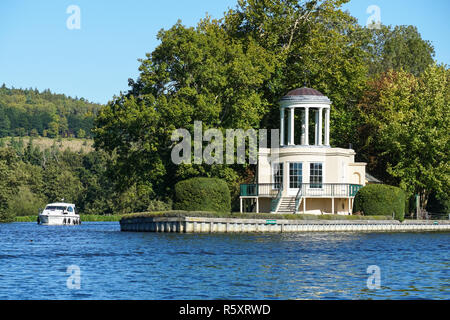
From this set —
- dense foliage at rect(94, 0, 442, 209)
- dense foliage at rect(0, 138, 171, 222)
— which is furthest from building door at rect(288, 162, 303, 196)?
dense foliage at rect(0, 138, 171, 222)

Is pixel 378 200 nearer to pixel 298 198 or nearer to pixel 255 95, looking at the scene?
pixel 298 198

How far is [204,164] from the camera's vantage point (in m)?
59.1

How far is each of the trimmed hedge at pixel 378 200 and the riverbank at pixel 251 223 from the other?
1.24 metres

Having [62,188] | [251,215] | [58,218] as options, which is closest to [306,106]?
[251,215]

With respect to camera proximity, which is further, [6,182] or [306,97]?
[6,182]

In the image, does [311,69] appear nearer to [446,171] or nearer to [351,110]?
[351,110]

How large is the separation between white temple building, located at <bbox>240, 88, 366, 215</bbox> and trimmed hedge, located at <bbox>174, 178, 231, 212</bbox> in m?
6.64

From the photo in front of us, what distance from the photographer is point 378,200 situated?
6000 cm

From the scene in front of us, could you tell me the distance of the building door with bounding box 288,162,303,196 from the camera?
61.6 m

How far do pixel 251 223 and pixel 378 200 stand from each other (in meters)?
11.5

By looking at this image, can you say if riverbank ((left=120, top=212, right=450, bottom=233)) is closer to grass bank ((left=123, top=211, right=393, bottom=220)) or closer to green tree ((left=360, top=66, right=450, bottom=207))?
grass bank ((left=123, top=211, right=393, bottom=220))

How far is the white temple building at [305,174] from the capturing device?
61.2 metres

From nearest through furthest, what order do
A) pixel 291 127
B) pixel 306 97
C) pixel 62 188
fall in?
pixel 306 97
pixel 291 127
pixel 62 188

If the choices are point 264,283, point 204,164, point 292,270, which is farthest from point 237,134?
point 264,283
